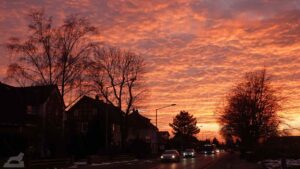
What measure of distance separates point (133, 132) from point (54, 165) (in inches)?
2467

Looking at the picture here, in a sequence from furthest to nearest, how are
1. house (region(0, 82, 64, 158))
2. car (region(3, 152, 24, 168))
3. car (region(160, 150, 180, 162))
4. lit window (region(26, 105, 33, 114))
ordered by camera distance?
lit window (region(26, 105, 33, 114)) → car (region(160, 150, 180, 162)) → house (region(0, 82, 64, 158)) → car (region(3, 152, 24, 168))

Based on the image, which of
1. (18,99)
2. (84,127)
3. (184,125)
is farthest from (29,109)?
(184,125)

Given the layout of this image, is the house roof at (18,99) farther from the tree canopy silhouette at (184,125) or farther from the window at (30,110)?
the tree canopy silhouette at (184,125)

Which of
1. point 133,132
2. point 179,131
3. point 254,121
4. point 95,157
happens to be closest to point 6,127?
point 95,157

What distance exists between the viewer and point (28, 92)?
201ft

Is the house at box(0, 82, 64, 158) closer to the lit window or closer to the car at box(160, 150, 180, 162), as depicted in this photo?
the lit window

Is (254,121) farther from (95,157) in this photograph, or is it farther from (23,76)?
(23,76)

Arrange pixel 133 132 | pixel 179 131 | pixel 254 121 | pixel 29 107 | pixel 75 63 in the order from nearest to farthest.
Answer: pixel 75 63, pixel 29 107, pixel 254 121, pixel 133 132, pixel 179 131

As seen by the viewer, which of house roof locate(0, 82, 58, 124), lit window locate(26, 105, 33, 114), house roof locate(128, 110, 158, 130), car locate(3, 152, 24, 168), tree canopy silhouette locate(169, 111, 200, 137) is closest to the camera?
car locate(3, 152, 24, 168)

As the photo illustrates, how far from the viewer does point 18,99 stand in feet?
195

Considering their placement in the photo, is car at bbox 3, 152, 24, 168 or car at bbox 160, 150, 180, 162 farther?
car at bbox 160, 150, 180, 162

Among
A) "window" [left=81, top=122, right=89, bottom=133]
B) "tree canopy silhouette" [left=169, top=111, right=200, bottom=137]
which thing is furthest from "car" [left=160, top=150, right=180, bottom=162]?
"tree canopy silhouette" [left=169, top=111, right=200, bottom=137]

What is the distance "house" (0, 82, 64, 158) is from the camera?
45594mm

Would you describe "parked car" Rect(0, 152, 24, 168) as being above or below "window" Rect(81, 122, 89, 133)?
below
